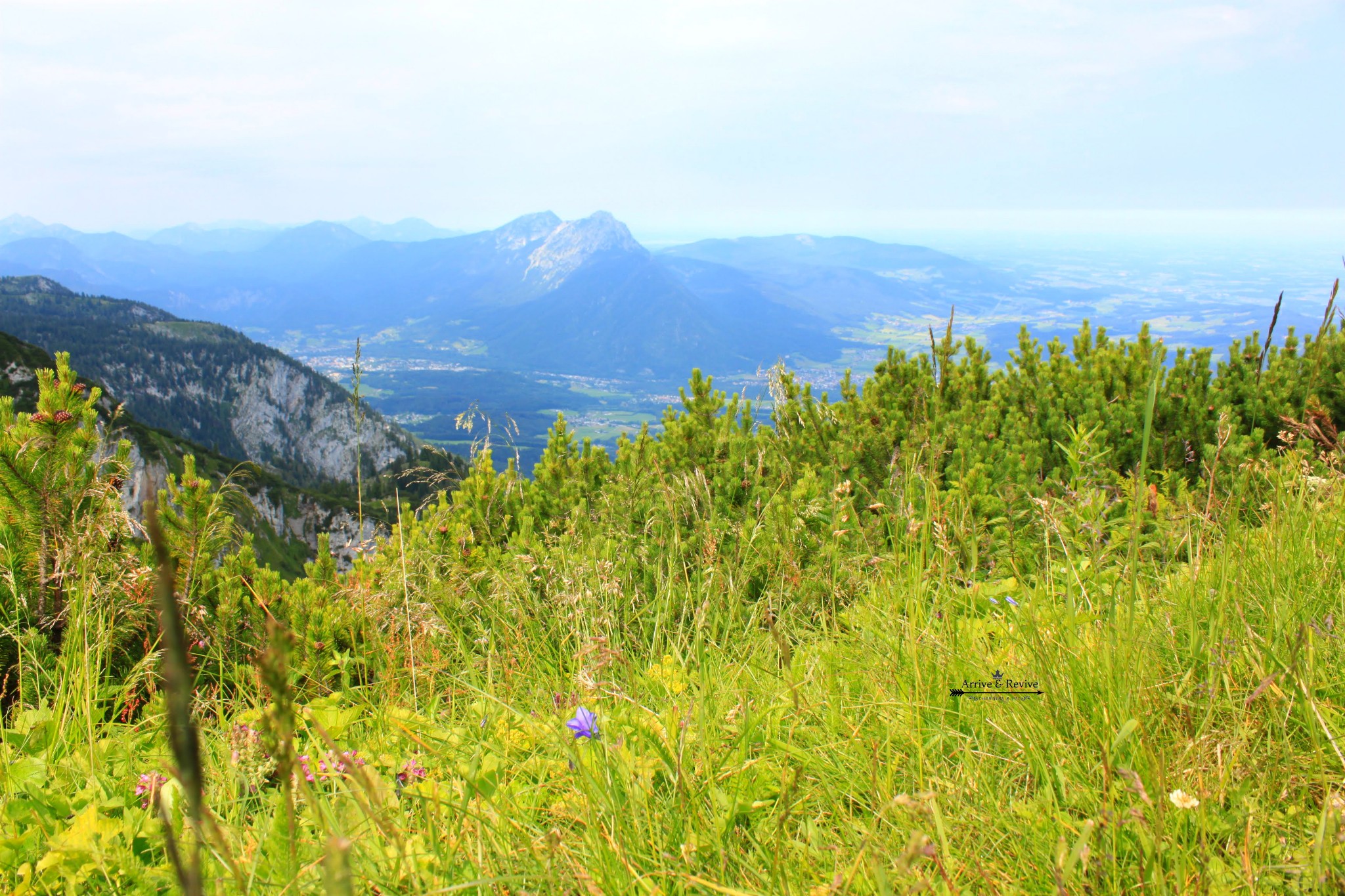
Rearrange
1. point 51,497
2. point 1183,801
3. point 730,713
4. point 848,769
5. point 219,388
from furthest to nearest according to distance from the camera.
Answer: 1. point 219,388
2. point 51,497
3. point 730,713
4. point 848,769
5. point 1183,801

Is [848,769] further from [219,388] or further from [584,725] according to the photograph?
[219,388]

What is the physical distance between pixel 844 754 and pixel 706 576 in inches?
63.1

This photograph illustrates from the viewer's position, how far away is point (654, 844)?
1.55 metres

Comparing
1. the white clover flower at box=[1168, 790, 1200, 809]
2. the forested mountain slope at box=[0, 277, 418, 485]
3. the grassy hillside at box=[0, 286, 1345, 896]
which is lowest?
the forested mountain slope at box=[0, 277, 418, 485]

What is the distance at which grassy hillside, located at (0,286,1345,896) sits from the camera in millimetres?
1439

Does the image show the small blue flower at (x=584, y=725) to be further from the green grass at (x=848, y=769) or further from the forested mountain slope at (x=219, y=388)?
the forested mountain slope at (x=219, y=388)

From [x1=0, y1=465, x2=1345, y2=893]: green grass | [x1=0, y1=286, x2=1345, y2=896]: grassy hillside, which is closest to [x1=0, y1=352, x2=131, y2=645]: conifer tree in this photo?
[x1=0, y1=286, x2=1345, y2=896]: grassy hillside

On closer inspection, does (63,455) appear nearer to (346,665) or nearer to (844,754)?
(346,665)

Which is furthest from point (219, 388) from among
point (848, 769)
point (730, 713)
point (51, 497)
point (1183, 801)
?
point (1183, 801)

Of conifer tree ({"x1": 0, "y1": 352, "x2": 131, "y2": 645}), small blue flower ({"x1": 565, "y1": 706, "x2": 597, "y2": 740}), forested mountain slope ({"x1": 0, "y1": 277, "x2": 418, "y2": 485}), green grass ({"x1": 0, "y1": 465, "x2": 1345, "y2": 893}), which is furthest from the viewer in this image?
forested mountain slope ({"x1": 0, "y1": 277, "x2": 418, "y2": 485})

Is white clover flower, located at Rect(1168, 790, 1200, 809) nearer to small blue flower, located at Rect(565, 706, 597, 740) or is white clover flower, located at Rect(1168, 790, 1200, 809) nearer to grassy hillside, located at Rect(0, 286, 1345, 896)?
grassy hillside, located at Rect(0, 286, 1345, 896)

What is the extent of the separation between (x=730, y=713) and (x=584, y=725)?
481 millimetres

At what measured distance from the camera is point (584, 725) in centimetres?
174

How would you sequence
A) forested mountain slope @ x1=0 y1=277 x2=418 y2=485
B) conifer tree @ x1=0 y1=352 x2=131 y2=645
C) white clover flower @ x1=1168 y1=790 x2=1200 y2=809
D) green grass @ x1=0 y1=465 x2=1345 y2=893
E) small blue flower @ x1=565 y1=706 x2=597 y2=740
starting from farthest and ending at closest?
forested mountain slope @ x1=0 y1=277 x2=418 y2=485 → conifer tree @ x1=0 y1=352 x2=131 y2=645 → small blue flower @ x1=565 y1=706 x2=597 y2=740 → green grass @ x1=0 y1=465 x2=1345 y2=893 → white clover flower @ x1=1168 y1=790 x2=1200 y2=809
